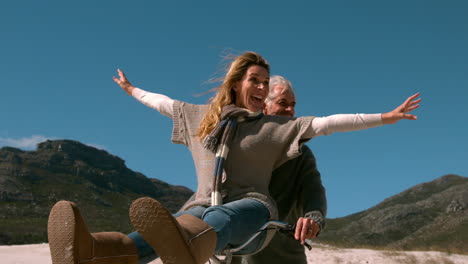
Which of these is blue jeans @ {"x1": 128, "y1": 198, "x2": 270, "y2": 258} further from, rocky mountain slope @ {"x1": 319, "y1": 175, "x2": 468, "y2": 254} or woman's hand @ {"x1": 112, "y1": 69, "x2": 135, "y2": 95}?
rocky mountain slope @ {"x1": 319, "y1": 175, "x2": 468, "y2": 254}

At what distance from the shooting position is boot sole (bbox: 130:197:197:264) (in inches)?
71.9

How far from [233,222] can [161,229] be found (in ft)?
1.52

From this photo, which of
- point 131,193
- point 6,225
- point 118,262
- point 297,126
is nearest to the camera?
point 118,262

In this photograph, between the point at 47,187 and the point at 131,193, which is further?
the point at 131,193

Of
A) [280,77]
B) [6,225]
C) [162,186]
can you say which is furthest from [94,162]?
[280,77]

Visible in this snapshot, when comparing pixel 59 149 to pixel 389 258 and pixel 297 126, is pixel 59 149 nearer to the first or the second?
pixel 389 258

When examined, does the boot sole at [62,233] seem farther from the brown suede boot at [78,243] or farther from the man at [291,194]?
the man at [291,194]

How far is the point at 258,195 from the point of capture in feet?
8.36

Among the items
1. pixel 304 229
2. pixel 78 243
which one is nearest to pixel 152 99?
pixel 304 229

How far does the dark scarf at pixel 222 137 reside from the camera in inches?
102

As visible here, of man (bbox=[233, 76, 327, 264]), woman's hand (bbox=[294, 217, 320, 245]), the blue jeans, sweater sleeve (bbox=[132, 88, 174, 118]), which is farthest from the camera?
sweater sleeve (bbox=[132, 88, 174, 118])

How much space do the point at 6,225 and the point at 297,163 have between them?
168 feet

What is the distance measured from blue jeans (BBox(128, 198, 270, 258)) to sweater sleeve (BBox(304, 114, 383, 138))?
→ 1.71ft

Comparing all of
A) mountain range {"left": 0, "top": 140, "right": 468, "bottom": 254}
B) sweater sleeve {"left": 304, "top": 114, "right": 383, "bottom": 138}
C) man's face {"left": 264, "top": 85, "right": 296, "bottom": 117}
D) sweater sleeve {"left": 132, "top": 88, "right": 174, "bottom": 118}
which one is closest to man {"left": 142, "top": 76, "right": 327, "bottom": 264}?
man's face {"left": 264, "top": 85, "right": 296, "bottom": 117}
